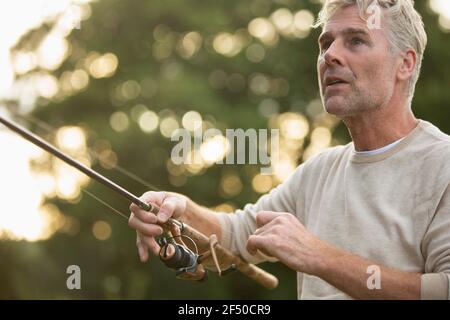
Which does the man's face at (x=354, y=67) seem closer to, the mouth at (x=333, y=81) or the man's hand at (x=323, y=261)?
the mouth at (x=333, y=81)

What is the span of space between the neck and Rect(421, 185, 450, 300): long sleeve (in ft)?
1.05

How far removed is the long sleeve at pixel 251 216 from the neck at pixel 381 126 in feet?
0.80

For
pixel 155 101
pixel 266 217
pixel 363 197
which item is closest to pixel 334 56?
pixel 363 197

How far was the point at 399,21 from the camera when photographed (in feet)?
7.48

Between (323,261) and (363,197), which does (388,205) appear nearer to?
(363,197)

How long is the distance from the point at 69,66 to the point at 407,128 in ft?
27.9

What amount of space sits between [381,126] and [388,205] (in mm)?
272

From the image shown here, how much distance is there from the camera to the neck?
88.7 inches

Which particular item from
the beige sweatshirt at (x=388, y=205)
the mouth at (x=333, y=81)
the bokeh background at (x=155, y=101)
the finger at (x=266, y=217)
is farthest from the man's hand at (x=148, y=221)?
the bokeh background at (x=155, y=101)

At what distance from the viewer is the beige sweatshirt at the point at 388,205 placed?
1973 millimetres

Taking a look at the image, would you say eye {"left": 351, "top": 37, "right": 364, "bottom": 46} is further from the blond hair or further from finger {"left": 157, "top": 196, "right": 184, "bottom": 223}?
finger {"left": 157, "top": 196, "right": 184, "bottom": 223}

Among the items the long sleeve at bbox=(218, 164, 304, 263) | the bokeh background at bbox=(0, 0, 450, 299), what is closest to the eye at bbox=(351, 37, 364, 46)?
the long sleeve at bbox=(218, 164, 304, 263)

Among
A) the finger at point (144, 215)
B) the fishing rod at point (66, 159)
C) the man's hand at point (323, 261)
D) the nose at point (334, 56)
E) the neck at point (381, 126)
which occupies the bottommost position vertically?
the man's hand at point (323, 261)

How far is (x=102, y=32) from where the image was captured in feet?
34.0
